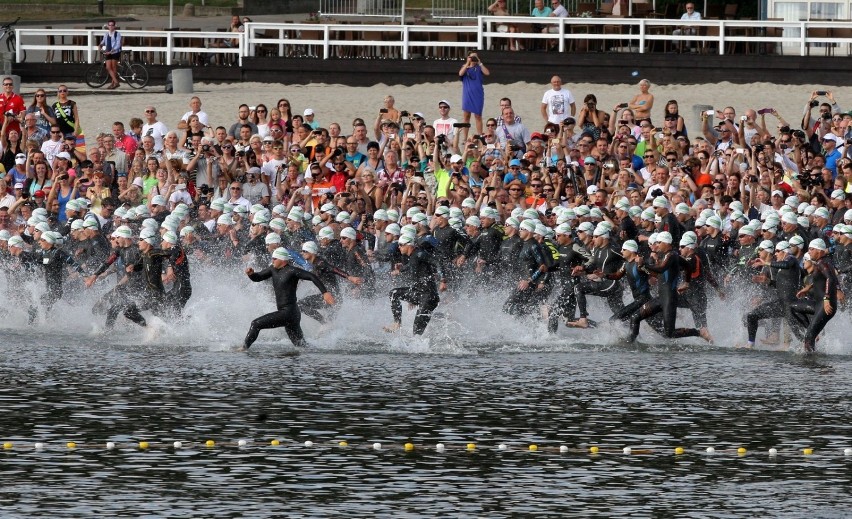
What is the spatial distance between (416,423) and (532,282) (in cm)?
618

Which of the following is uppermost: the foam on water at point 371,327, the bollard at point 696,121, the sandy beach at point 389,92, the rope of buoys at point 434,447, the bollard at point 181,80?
the bollard at point 181,80

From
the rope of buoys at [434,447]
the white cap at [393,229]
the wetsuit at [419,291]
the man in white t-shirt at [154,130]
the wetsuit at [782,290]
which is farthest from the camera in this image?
the man in white t-shirt at [154,130]

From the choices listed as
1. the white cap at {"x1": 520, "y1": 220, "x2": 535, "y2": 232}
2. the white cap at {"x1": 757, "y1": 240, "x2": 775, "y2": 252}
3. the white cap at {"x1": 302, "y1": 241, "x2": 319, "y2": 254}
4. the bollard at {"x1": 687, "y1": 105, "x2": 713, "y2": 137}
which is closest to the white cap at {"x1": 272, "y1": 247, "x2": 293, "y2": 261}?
the white cap at {"x1": 302, "y1": 241, "x2": 319, "y2": 254}

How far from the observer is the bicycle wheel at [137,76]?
36906 mm

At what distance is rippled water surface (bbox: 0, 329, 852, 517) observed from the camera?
45.3ft

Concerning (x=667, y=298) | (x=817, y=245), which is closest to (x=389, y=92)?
(x=667, y=298)

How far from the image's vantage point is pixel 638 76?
117 feet

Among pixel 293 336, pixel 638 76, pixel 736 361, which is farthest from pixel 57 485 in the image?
pixel 638 76

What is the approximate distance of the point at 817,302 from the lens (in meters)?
21.0

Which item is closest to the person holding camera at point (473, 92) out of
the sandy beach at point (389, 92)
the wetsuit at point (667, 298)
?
the sandy beach at point (389, 92)

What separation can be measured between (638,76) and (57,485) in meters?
23.4

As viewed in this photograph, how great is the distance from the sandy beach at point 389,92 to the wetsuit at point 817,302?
434 inches

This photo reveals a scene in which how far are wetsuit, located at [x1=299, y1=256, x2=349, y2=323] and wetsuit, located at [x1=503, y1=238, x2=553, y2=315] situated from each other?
2.24 metres

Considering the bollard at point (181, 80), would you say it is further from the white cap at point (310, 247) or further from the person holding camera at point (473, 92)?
the white cap at point (310, 247)
